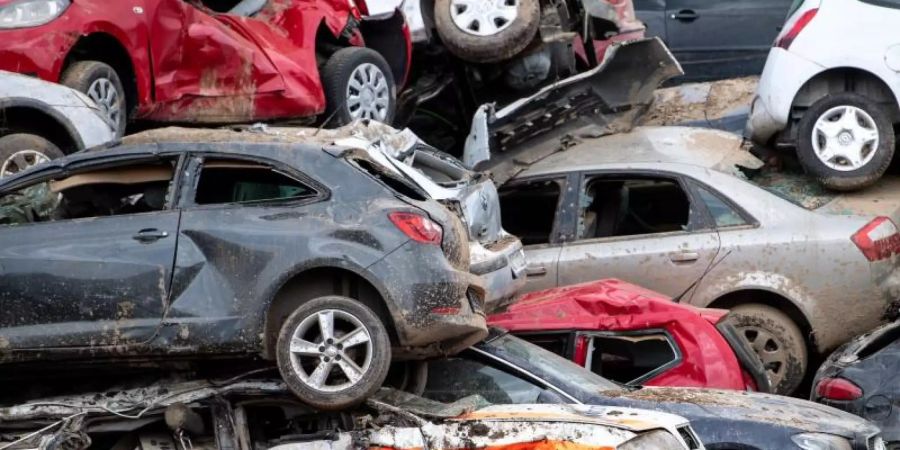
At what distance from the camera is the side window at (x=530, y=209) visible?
10.5 metres

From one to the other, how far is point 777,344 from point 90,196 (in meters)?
4.37

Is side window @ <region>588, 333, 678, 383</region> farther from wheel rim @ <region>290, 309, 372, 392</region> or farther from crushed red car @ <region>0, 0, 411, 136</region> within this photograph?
crushed red car @ <region>0, 0, 411, 136</region>

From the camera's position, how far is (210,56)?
32.3 ft

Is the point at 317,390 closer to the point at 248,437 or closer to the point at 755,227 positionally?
the point at 248,437

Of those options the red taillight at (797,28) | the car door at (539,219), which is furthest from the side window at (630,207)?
the red taillight at (797,28)

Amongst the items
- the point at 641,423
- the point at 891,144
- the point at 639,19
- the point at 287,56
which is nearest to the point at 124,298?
the point at 641,423

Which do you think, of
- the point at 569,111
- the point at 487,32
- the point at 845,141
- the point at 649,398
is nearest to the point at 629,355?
the point at 649,398

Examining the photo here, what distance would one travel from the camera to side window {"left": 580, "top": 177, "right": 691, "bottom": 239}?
10125 mm

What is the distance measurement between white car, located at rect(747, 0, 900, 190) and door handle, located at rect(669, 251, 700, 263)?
126 cm

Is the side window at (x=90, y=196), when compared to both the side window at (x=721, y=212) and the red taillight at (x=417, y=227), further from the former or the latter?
the side window at (x=721, y=212)

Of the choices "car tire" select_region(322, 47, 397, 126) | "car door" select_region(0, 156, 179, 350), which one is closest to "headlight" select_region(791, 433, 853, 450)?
"car door" select_region(0, 156, 179, 350)

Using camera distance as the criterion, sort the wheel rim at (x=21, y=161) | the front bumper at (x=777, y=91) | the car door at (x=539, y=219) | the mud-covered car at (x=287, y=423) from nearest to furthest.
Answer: the mud-covered car at (x=287, y=423), the wheel rim at (x=21, y=161), the car door at (x=539, y=219), the front bumper at (x=777, y=91)

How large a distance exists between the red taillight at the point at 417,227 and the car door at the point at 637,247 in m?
2.82

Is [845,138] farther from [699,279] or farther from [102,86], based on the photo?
[102,86]
